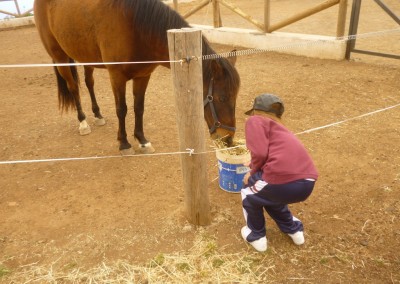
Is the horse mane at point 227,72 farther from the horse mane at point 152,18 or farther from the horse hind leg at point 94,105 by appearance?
the horse hind leg at point 94,105

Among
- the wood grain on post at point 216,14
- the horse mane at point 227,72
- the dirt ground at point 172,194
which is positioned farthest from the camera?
the wood grain on post at point 216,14

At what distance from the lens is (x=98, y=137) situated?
454 cm

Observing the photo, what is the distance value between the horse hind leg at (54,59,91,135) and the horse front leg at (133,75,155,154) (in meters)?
1.02

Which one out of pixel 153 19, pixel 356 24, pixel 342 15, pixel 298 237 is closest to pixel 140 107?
pixel 153 19

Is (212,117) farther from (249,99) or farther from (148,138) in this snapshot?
(249,99)

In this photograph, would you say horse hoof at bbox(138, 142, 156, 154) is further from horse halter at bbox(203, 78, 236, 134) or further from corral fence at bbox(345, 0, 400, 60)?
corral fence at bbox(345, 0, 400, 60)

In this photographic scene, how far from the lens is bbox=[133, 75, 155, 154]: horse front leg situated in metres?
3.83

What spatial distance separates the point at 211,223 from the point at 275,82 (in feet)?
12.7

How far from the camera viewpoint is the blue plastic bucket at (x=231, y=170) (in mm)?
2978

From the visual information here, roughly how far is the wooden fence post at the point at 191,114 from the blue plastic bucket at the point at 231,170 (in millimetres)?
452

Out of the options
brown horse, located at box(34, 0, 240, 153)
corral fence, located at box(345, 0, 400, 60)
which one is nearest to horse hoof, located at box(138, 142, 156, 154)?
brown horse, located at box(34, 0, 240, 153)

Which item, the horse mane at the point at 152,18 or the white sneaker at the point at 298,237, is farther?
the horse mane at the point at 152,18

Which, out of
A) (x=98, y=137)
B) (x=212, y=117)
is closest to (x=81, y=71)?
(x=98, y=137)

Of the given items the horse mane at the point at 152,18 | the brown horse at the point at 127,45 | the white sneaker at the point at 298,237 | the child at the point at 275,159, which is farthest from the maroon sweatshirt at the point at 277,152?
the horse mane at the point at 152,18
